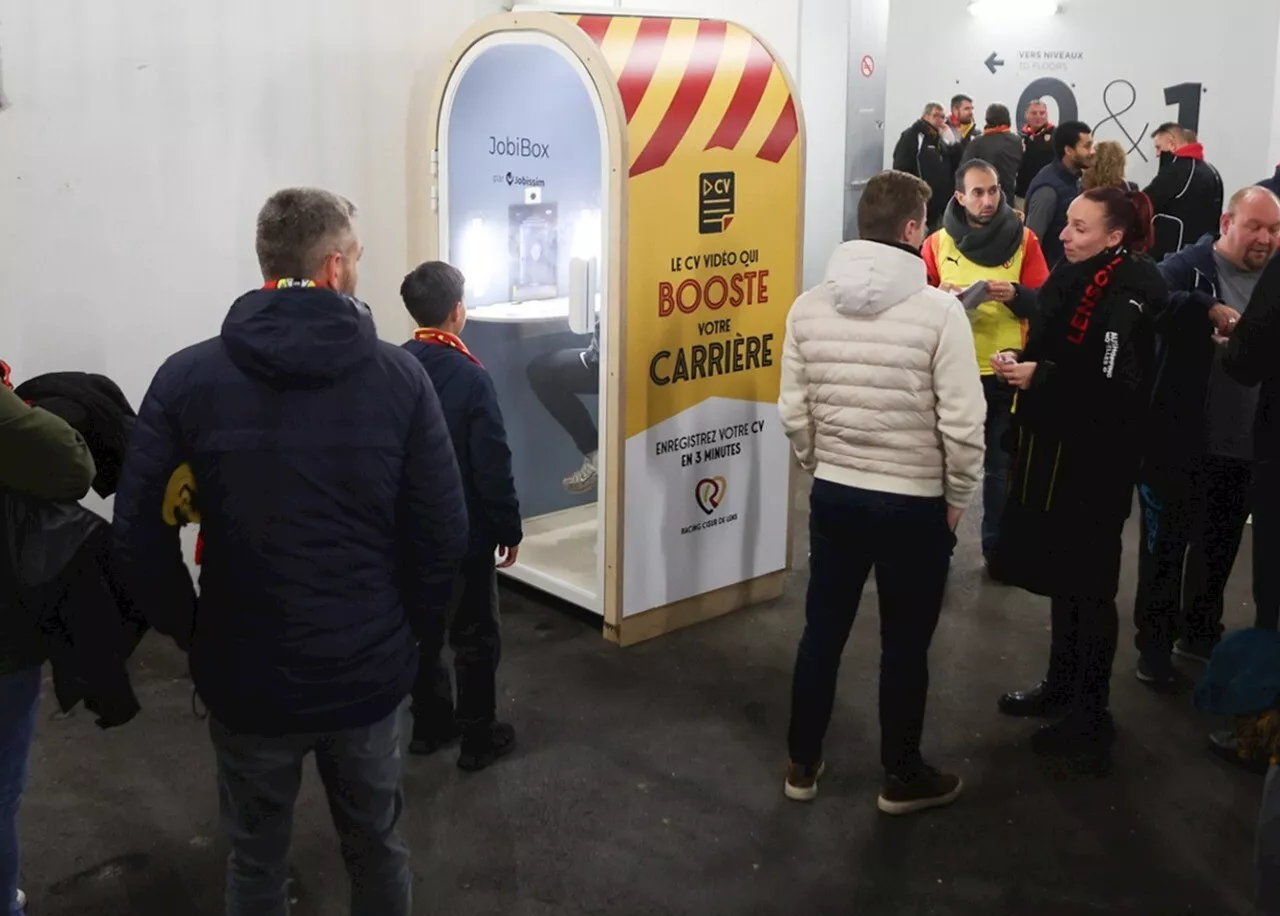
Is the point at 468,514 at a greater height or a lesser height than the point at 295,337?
lesser

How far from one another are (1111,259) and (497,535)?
1.60 m

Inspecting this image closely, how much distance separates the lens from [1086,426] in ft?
10.1

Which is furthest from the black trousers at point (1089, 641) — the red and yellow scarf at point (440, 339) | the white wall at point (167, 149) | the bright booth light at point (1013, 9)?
the bright booth light at point (1013, 9)

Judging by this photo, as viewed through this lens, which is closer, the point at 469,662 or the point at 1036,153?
the point at 469,662

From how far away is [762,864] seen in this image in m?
2.83

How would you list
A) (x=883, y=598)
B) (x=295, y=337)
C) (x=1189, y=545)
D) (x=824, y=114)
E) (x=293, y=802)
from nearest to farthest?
(x=295, y=337) → (x=293, y=802) → (x=883, y=598) → (x=1189, y=545) → (x=824, y=114)

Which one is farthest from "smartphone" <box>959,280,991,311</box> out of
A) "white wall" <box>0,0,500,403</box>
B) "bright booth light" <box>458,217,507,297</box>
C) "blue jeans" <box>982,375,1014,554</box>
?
"white wall" <box>0,0,500,403</box>

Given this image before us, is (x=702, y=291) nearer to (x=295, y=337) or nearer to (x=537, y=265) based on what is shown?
(x=537, y=265)

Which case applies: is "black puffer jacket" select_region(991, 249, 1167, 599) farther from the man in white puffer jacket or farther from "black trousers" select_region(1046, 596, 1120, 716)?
the man in white puffer jacket

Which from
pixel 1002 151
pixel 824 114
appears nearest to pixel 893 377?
pixel 824 114

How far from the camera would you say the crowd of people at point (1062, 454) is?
2.73 metres

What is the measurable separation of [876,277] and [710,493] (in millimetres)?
1499

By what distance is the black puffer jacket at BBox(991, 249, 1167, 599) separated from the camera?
3.03 meters

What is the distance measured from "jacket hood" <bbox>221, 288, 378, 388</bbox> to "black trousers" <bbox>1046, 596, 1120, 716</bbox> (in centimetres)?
209
